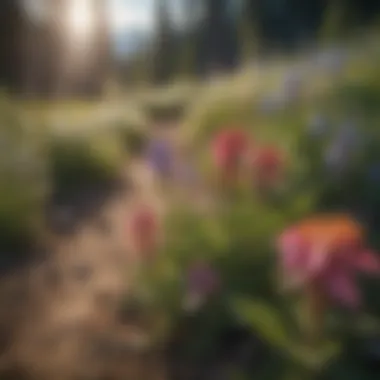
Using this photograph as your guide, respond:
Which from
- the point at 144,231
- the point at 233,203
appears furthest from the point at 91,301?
the point at 233,203

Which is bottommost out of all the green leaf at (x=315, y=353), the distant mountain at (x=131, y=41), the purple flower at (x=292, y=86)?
the green leaf at (x=315, y=353)

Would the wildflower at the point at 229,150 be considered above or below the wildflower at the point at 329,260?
above

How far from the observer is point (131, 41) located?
111 centimetres

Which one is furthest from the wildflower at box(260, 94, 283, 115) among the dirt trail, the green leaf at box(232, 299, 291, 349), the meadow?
the green leaf at box(232, 299, 291, 349)

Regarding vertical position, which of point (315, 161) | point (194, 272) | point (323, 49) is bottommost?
point (194, 272)

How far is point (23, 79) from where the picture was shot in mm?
1113

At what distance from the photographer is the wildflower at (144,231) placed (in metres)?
1.08

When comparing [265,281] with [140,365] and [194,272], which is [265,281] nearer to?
[194,272]

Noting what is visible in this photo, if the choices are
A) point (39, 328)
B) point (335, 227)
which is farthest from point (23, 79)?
point (335, 227)

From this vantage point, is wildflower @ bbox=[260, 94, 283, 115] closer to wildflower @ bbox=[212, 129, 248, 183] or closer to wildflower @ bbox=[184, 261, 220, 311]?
wildflower @ bbox=[212, 129, 248, 183]

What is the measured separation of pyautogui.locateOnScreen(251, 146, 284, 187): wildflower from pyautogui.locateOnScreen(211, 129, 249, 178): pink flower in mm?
20

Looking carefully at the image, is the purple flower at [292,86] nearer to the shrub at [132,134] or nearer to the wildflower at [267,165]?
the wildflower at [267,165]

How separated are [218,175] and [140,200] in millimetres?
109

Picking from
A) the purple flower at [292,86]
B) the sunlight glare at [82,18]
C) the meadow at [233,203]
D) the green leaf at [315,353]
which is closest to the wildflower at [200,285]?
the meadow at [233,203]
